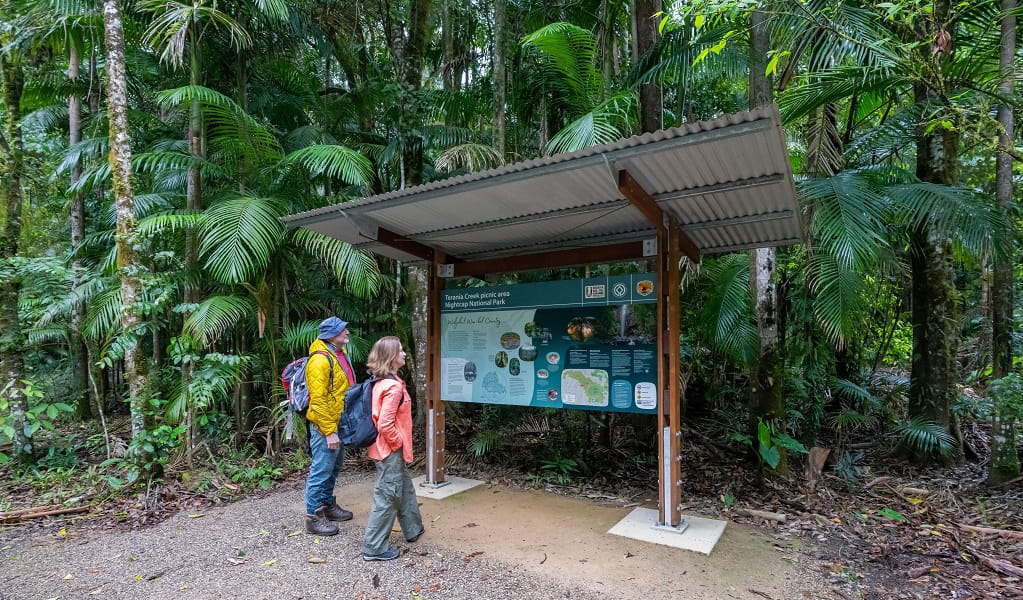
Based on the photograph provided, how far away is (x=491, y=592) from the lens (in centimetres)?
327

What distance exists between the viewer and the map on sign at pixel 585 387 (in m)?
4.83

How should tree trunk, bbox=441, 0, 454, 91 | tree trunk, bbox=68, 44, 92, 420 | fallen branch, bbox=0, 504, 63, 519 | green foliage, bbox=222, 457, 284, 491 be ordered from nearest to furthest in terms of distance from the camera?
fallen branch, bbox=0, 504, 63, 519 → green foliage, bbox=222, 457, 284, 491 → tree trunk, bbox=68, 44, 92, 420 → tree trunk, bbox=441, 0, 454, 91

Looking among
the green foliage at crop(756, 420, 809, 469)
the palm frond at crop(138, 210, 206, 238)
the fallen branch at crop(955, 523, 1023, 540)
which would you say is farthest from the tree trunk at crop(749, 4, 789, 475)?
the palm frond at crop(138, 210, 206, 238)

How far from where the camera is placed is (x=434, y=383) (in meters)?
5.64

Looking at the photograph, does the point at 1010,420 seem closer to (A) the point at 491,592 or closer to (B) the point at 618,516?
(B) the point at 618,516

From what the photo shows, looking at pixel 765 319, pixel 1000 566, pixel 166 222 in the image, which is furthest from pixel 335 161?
pixel 1000 566

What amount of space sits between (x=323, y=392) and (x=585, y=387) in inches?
88.8

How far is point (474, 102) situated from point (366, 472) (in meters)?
5.54

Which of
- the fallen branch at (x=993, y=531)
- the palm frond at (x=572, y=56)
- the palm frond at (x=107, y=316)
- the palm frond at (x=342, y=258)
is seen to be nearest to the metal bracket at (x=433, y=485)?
the palm frond at (x=342, y=258)

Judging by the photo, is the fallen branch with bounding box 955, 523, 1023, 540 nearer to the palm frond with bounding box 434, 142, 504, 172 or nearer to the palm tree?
the palm frond with bounding box 434, 142, 504, 172

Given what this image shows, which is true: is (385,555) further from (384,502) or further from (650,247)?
(650,247)

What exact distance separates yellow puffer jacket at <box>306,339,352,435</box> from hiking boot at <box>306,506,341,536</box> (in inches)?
27.8

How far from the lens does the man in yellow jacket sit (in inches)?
164

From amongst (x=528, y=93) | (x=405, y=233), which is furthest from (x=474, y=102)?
(x=405, y=233)
